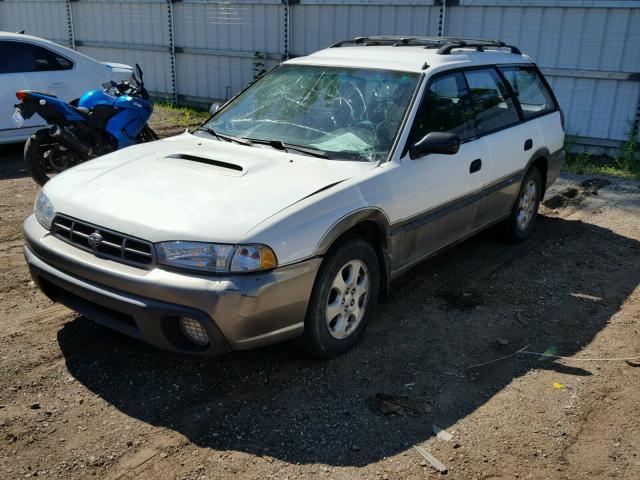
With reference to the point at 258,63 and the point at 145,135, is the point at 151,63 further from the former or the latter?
the point at 145,135

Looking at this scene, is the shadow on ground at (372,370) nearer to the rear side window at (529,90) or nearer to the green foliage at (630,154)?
the rear side window at (529,90)

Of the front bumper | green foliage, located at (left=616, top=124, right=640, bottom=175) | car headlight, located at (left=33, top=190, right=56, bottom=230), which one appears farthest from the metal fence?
car headlight, located at (left=33, top=190, right=56, bottom=230)

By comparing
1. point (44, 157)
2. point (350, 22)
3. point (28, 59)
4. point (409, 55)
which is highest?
point (409, 55)

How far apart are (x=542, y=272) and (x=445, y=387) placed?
7.52 ft

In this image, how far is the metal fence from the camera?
9.69 m

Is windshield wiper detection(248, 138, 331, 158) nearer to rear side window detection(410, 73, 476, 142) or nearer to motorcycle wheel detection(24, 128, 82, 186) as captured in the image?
rear side window detection(410, 73, 476, 142)

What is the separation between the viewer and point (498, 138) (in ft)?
18.4

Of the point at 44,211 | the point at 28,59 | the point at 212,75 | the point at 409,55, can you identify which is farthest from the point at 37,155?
the point at 212,75

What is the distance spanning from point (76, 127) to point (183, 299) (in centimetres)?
470

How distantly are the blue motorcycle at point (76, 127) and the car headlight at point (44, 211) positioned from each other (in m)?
3.33

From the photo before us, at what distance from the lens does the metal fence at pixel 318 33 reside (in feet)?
31.8

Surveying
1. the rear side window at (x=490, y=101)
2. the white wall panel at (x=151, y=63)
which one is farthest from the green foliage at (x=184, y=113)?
the rear side window at (x=490, y=101)

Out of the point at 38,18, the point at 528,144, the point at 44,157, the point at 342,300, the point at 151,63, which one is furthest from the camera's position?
the point at 38,18

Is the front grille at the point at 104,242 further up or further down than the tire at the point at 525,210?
further up
